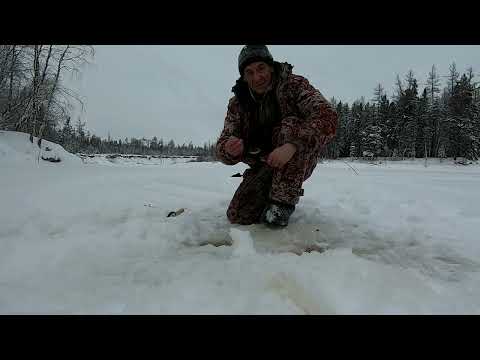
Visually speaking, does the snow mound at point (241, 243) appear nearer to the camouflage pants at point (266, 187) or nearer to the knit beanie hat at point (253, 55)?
the camouflage pants at point (266, 187)

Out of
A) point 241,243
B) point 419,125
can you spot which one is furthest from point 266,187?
point 419,125

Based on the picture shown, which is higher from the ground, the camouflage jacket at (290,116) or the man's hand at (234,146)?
the camouflage jacket at (290,116)

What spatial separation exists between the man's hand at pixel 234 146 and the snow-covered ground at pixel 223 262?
1.71 feet

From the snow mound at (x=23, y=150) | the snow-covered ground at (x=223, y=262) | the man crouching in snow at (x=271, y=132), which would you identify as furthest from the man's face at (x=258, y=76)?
the snow mound at (x=23, y=150)

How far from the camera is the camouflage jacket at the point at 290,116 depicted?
1814mm

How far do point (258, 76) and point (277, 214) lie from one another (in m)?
0.97

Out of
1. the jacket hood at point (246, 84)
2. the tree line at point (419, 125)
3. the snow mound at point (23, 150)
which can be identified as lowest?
the snow mound at point (23, 150)

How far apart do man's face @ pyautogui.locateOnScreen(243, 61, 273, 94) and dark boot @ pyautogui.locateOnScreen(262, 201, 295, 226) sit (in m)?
0.84

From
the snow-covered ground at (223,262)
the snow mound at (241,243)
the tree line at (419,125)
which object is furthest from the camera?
the tree line at (419,125)

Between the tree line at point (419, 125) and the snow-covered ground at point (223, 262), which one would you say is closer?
the snow-covered ground at point (223, 262)

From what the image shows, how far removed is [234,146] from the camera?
1.89 metres

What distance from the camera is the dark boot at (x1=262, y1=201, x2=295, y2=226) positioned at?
Result: 1886 millimetres
